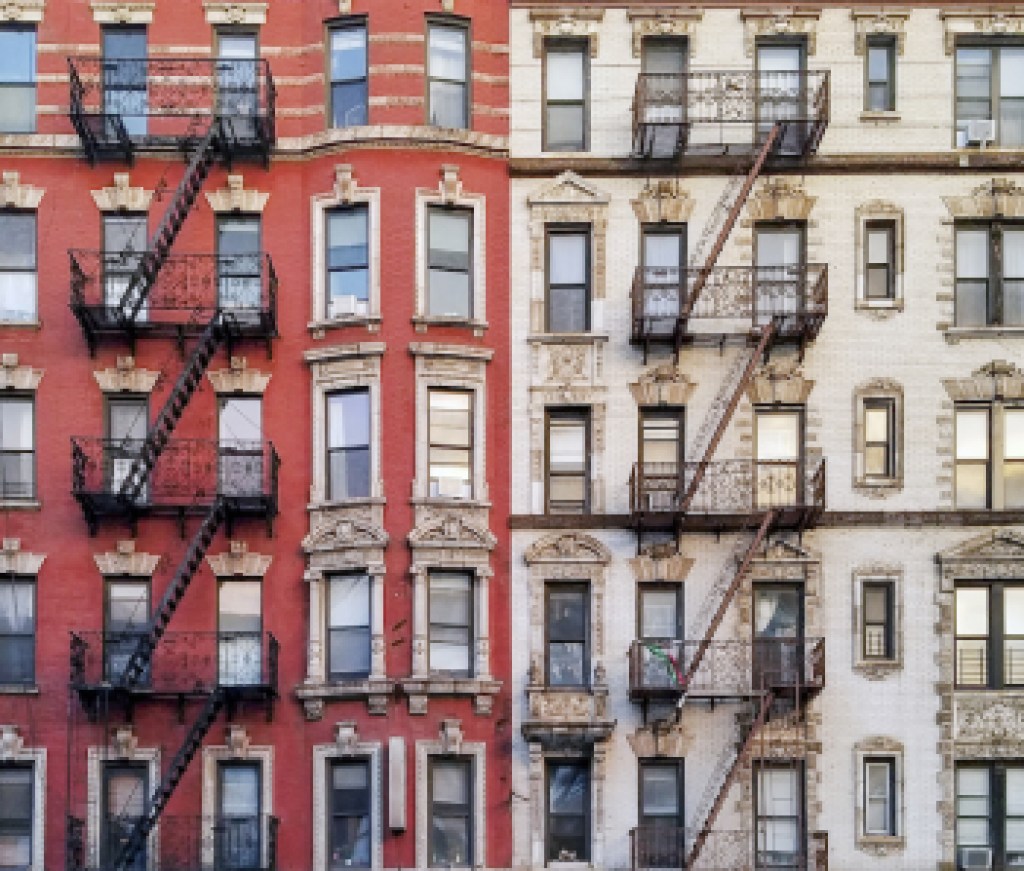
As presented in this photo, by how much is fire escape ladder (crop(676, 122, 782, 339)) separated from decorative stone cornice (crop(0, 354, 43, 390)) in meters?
11.5

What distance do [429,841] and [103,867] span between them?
18.7ft

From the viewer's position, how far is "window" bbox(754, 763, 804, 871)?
123 feet

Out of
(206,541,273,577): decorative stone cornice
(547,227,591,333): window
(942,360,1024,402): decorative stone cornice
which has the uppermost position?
(547,227,591,333): window

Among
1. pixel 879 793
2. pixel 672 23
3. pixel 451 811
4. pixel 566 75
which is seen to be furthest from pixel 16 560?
pixel 879 793

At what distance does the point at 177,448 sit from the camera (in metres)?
38.4

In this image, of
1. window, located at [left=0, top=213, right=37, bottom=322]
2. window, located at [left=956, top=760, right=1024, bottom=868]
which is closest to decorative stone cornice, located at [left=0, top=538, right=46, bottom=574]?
window, located at [left=0, top=213, right=37, bottom=322]

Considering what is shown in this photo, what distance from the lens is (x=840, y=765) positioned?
37656 mm

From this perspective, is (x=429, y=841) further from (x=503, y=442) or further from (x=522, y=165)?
(x=522, y=165)

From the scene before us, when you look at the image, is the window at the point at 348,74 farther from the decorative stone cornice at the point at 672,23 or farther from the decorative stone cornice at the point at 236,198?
the decorative stone cornice at the point at 672,23

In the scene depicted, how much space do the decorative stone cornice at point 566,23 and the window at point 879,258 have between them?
19.8ft

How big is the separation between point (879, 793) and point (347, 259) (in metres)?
13.4

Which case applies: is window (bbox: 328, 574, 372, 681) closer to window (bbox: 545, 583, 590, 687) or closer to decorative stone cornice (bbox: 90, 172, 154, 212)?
window (bbox: 545, 583, 590, 687)

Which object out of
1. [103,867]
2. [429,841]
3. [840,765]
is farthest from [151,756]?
[840,765]

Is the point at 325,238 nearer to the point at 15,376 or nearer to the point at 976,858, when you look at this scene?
the point at 15,376
